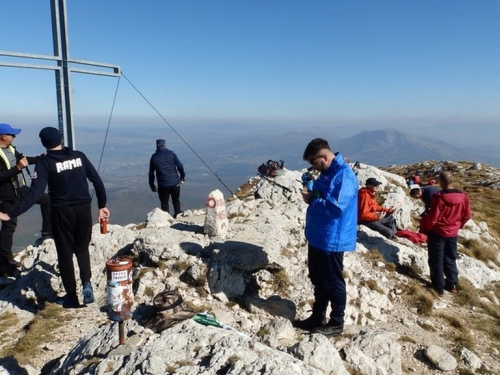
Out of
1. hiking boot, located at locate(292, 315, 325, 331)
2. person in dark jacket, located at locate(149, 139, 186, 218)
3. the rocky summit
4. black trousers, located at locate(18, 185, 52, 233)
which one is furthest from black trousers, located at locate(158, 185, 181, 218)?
hiking boot, located at locate(292, 315, 325, 331)

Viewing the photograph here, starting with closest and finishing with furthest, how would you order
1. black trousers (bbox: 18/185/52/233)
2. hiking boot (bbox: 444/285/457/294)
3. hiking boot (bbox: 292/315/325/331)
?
hiking boot (bbox: 292/315/325/331) → black trousers (bbox: 18/185/52/233) → hiking boot (bbox: 444/285/457/294)

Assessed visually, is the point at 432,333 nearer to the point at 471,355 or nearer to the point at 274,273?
the point at 471,355

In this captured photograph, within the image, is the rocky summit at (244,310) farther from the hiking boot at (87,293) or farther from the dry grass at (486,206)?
the dry grass at (486,206)

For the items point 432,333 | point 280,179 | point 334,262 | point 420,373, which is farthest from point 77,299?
point 280,179

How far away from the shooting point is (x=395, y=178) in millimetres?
19859

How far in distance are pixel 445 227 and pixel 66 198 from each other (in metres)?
8.85

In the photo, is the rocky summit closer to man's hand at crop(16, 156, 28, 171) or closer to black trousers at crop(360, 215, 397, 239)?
black trousers at crop(360, 215, 397, 239)

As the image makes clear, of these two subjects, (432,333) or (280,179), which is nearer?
(432,333)

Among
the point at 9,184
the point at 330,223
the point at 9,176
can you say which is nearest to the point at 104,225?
the point at 9,184

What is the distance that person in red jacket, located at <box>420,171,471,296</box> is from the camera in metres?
8.55

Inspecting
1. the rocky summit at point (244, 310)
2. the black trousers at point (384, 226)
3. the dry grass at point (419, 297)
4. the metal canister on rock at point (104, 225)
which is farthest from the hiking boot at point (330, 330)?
the black trousers at point (384, 226)

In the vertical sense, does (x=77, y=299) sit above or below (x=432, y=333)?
above

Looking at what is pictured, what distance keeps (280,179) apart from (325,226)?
8.83 meters

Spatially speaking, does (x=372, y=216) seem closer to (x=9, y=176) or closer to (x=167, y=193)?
(x=167, y=193)
